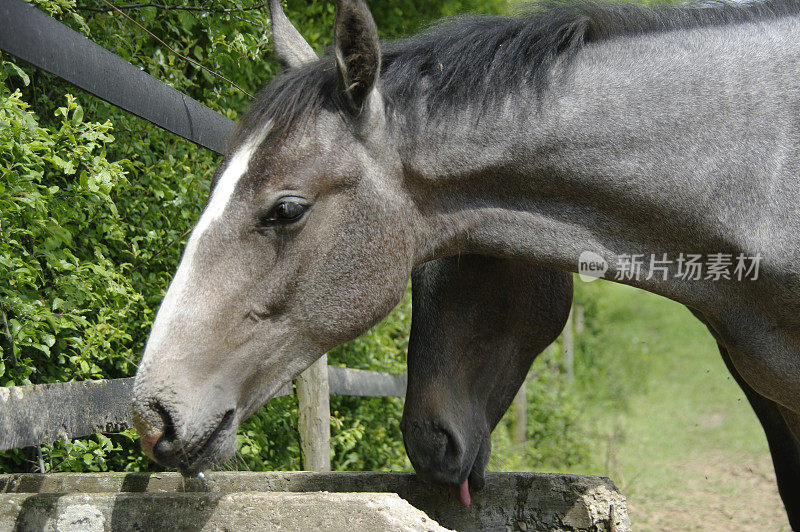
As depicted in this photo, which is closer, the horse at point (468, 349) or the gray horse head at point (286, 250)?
the gray horse head at point (286, 250)

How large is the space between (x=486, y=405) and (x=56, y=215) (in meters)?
1.73

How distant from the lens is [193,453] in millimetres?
1995

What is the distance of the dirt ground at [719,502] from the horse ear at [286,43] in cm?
484

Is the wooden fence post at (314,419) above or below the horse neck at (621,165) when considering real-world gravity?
below

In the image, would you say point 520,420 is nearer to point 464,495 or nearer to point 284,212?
point 464,495

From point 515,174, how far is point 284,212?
0.71 meters

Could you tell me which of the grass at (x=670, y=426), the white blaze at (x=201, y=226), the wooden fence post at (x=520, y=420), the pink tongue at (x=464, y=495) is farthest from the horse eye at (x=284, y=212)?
the wooden fence post at (x=520, y=420)

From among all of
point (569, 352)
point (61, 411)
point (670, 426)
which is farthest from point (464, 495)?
point (569, 352)

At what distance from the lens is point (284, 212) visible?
7.16ft

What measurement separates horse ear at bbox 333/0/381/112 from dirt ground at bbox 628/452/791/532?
4943mm

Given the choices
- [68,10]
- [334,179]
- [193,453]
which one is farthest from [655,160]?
[68,10]

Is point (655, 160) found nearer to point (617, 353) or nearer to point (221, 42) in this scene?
point (221, 42)

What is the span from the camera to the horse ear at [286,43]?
2.66 meters

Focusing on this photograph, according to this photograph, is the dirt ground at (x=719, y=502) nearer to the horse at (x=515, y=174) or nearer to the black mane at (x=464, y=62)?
the horse at (x=515, y=174)
